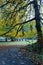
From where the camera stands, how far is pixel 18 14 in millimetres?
19391

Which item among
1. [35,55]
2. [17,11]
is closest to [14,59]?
[35,55]

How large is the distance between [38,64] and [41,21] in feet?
30.3

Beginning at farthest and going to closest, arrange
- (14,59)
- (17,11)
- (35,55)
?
(17,11) < (35,55) < (14,59)

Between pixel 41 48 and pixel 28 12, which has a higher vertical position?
pixel 28 12

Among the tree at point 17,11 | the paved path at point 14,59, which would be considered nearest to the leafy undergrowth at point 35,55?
the paved path at point 14,59

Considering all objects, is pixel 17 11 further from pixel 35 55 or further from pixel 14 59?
pixel 14 59

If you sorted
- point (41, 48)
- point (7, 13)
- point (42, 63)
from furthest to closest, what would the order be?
point (7, 13), point (41, 48), point (42, 63)

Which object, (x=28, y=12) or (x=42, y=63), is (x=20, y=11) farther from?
(x=42, y=63)

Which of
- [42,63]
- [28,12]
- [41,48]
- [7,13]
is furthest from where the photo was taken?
[28,12]

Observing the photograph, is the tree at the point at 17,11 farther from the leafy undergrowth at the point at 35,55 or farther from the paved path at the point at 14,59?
the paved path at the point at 14,59

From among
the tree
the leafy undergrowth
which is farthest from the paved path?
the tree

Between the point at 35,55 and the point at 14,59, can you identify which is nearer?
the point at 14,59

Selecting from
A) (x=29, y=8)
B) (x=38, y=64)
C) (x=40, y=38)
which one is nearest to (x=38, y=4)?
(x=29, y=8)

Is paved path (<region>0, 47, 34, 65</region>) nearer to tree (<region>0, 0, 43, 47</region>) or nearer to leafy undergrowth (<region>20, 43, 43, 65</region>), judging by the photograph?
leafy undergrowth (<region>20, 43, 43, 65</region>)
